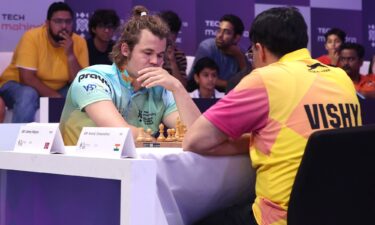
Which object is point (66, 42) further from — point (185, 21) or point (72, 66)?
point (185, 21)

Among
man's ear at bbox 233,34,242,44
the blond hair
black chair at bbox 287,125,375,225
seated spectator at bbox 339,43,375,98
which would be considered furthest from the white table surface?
seated spectator at bbox 339,43,375,98

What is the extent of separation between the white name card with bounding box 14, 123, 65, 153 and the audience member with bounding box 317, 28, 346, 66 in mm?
5928

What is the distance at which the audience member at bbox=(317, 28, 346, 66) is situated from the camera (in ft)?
24.9

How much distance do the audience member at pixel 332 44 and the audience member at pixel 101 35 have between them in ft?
8.12

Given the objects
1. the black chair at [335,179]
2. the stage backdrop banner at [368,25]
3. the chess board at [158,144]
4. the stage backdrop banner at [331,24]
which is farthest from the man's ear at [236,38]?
the black chair at [335,179]

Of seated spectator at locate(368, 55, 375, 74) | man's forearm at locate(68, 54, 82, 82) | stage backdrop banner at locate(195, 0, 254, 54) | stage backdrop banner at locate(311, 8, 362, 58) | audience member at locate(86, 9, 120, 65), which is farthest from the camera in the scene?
A: stage backdrop banner at locate(311, 8, 362, 58)

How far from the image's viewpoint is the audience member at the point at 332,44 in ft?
24.9

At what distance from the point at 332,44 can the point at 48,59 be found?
10.6 feet

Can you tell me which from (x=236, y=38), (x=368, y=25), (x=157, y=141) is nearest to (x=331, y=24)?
(x=368, y=25)

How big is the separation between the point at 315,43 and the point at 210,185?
21.0 ft

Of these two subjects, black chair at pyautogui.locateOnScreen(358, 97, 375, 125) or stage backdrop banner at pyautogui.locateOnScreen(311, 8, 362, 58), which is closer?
black chair at pyautogui.locateOnScreen(358, 97, 375, 125)

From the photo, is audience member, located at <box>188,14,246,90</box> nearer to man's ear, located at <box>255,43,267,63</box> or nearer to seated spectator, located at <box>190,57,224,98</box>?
seated spectator, located at <box>190,57,224,98</box>

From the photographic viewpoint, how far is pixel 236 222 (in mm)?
2088

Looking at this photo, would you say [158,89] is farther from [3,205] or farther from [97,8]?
[97,8]
